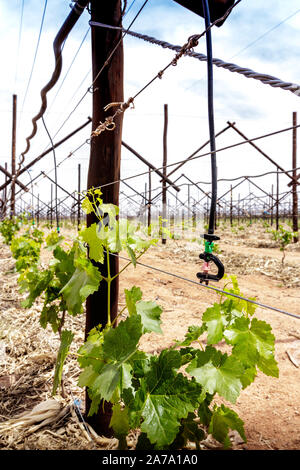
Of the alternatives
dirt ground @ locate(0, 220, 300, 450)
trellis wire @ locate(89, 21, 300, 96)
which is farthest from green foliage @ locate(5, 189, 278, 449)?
trellis wire @ locate(89, 21, 300, 96)

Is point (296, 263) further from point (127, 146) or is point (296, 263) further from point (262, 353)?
point (262, 353)

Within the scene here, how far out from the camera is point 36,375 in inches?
87.1

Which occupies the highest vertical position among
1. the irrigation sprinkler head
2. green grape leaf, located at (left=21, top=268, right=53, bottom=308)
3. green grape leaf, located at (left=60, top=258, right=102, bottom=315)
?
the irrigation sprinkler head

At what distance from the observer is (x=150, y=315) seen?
1.10m

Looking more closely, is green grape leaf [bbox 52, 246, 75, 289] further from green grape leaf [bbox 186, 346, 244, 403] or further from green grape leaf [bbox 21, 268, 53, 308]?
green grape leaf [bbox 186, 346, 244, 403]

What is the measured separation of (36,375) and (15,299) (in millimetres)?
2095

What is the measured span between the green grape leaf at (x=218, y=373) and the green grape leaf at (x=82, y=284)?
44cm

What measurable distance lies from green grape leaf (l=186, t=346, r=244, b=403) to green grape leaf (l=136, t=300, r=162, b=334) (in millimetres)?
174

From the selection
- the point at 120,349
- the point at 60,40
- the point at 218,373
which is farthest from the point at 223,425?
the point at 60,40

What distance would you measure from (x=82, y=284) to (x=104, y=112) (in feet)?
3.22

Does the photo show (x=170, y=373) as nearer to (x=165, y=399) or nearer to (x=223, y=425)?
(x=165, y=399)

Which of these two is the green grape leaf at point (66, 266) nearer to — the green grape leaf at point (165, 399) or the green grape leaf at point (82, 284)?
the green grape leaf at point (82, 284)

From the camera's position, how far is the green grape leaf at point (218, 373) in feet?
3.05

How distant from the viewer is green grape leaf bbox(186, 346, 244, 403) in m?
0.93
